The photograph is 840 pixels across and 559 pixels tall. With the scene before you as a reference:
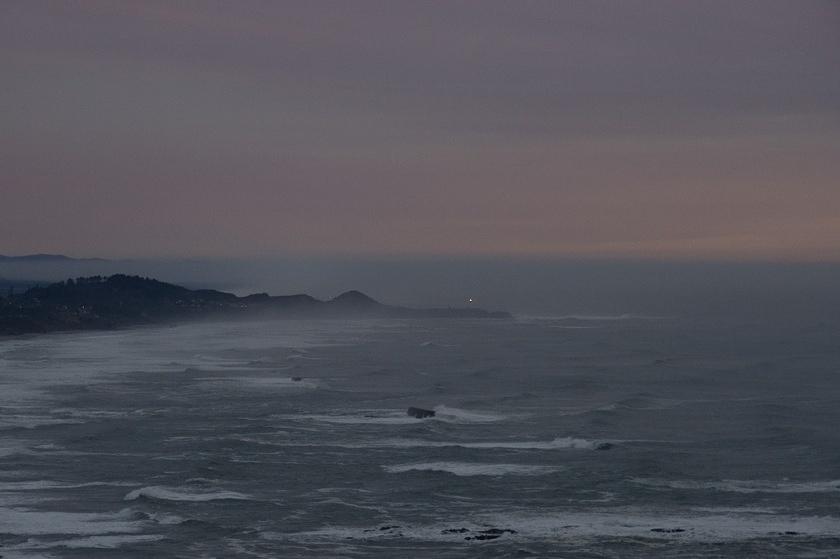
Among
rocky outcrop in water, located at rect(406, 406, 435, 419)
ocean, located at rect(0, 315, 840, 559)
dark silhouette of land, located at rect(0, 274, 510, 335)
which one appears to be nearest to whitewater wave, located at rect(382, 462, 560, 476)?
ocean, located at rect(0, 315, 840, 559)

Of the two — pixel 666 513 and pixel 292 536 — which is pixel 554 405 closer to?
pixel 666 513

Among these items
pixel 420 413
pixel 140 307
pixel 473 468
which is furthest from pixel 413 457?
pixel 140 307

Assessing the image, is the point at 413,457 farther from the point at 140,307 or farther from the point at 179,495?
the point at 140,307

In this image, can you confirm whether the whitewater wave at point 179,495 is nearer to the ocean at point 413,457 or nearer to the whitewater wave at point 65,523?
the ocean at point 413,457

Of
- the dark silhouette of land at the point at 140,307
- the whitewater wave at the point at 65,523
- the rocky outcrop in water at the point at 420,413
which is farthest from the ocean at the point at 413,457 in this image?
the dark silhouette of land at the point at 140,307

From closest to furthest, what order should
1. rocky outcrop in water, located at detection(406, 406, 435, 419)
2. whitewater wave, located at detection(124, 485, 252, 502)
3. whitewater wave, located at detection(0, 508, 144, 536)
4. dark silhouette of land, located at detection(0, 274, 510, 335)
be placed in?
whitewater wave, located at detection(0, 508, 144, 536) < whitewater wave, located at detection(124, 485, 252, 502) < rocky outcrop in water, located at detection(406, 406, 435, 419) < dark silhouette of land, located at detection(0, 274, 510, 335)

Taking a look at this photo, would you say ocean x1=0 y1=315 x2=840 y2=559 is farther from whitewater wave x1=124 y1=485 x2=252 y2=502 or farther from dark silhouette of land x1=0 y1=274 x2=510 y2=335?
dark silhouette of land x1=0 y1=274 x2=510 y2=335

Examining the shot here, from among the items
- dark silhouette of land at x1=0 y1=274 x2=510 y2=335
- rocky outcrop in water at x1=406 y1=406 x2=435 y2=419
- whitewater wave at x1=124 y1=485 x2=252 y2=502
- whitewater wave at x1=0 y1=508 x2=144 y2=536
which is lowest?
whitewater wave at x1=0 y1=508 x2=144 y2=536
